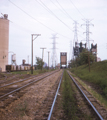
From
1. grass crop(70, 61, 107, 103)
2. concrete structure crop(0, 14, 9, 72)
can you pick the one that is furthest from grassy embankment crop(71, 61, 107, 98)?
concrete structure crop(0, 14, 9, 72)

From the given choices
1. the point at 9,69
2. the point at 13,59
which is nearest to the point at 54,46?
the point at 13,59

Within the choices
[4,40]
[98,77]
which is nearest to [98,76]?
[98,77]

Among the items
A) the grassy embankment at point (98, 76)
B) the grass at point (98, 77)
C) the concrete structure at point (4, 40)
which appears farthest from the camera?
the concrete structure at point (4, 40)

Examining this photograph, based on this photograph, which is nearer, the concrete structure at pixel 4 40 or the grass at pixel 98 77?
the grass at pixel 98 77

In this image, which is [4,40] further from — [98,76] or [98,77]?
[98,77]

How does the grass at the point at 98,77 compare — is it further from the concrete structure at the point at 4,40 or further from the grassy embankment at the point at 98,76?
the concrete structure at the point at 4,40

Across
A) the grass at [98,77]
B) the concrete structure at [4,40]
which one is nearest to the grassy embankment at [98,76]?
the grass at [98,77]

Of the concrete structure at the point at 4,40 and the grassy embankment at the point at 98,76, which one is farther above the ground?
the concrete structure at the point at 4,40

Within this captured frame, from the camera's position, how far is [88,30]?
47.5 meters

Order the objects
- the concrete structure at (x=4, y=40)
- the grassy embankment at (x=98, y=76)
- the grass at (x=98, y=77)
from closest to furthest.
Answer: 1. the grass at (x=98, y=77)
2. the grassy embankment at (x=98, y=76)
3. the concrete structure at (x=4, y=40)

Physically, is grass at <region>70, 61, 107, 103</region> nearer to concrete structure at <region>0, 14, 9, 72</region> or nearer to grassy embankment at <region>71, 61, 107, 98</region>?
grassy embankment at <region>71, 61, 107, 98</region>

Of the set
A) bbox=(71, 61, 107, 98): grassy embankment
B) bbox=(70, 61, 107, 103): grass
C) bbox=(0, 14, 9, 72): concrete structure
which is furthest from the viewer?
bbox=(0, 14, 9, 72): concrete structure

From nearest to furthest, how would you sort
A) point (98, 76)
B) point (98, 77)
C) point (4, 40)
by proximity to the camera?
1. point (98, 77)
2. point (98, 76)
3. point (4, 40)

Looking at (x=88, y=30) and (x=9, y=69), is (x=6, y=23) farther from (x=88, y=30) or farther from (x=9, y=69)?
(x=88, y=30)
